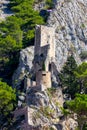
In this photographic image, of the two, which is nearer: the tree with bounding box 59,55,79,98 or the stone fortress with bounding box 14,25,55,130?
the stone fortress with bounding box 14,25,55,130

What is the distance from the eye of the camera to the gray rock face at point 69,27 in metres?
92.9

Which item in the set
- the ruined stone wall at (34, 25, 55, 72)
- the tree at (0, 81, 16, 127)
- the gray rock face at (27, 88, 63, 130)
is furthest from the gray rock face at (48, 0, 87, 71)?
the tree at (0, 81, 16, 127)

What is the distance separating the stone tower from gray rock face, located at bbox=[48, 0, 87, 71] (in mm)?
3705

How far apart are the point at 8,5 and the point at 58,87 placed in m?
40.0

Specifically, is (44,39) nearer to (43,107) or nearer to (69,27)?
(43,107)

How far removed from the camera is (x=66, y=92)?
273ft

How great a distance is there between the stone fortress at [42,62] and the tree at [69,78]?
76.5 inches

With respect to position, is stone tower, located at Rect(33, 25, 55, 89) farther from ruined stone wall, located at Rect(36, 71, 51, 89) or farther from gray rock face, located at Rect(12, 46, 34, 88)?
gray rock face, located at Rect(12, 46, 34, 88)

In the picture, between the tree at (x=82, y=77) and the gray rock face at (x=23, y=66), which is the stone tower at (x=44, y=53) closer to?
the gray rock face at (x=23, y=66)

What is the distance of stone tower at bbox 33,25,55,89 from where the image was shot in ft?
264

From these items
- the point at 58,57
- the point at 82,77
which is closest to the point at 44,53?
the point at 82,77

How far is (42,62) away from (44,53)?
61.8 inches

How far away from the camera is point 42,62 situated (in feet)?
274

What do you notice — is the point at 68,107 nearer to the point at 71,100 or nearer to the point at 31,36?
the point at 71,100
